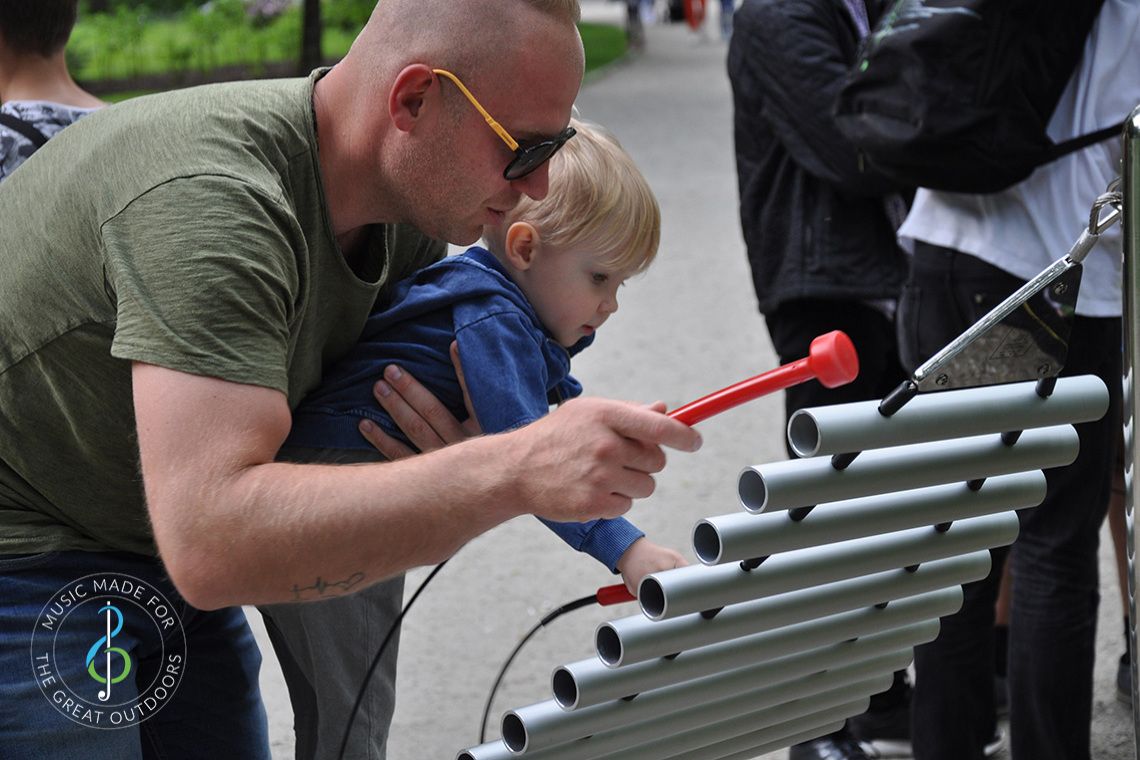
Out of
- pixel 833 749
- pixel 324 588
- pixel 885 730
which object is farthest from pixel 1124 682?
pixel 324 588

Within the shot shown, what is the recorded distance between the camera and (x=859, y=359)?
3174mm

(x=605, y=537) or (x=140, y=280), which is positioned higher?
(x=140, y=280)

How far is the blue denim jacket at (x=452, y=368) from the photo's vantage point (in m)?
1.98

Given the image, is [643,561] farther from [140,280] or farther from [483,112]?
[140,280]

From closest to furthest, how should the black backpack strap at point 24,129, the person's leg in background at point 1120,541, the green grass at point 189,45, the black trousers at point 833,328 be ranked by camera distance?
the black backpack strap at point 24,129, the black trousers at point 833,328, the person's leg in background at point 1120,541, the green grass at point 189,45

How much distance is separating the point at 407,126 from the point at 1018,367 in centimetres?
81

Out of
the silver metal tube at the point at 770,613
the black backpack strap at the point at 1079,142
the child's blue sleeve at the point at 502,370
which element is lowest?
the silver metal tube at the point at 770,613

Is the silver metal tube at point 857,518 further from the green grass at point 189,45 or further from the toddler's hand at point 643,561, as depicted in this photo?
the green grass at point 189,45

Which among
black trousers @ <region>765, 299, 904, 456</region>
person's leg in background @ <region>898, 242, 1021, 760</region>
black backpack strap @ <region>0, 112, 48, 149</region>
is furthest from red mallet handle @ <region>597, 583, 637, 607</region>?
black backpack strap @ <region>0, 112, 48, 149</region>

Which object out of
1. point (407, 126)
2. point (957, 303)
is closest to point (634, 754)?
point (407, 126)

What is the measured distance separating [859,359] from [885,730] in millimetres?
856

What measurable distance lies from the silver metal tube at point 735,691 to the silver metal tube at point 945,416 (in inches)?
15.2

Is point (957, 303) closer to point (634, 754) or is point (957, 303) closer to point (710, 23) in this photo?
point (634, 754)

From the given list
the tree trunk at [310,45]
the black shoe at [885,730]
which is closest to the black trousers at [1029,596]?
the black shoe at [885,730]
